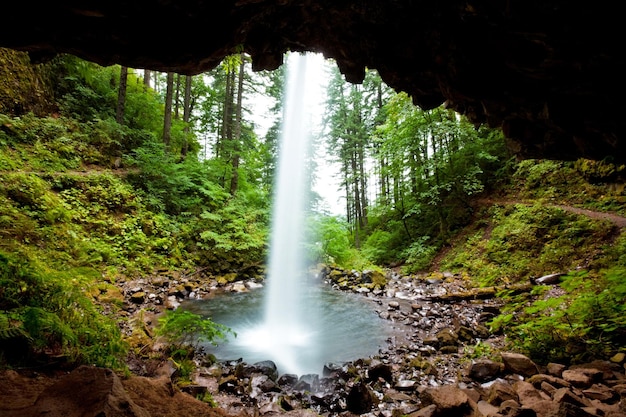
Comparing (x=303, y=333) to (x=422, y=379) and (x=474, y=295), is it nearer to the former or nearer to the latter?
(x=422, y=379)

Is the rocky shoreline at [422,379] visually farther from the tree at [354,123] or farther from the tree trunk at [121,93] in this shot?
the tree at [354,123]

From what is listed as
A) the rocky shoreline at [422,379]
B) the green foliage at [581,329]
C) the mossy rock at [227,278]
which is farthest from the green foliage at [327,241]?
the green foliage at [581,329]

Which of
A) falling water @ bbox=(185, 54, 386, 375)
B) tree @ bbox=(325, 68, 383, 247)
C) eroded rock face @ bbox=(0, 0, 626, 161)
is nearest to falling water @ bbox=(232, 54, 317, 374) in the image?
falling water @ bbox=(185, 54, 386, 375)

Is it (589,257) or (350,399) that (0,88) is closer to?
(350,399)

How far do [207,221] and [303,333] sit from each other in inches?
317

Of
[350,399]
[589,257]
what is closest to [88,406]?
[350,399]

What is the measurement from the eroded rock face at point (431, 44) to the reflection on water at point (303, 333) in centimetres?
546

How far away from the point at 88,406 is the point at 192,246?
11554 millimetres

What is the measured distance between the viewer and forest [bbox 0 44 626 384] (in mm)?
4156

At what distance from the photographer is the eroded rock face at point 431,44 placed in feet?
10.0

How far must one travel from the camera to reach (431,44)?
402cm

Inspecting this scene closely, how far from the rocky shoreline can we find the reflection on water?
61 cm

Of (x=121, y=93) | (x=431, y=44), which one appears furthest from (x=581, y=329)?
(x=121, y=93)

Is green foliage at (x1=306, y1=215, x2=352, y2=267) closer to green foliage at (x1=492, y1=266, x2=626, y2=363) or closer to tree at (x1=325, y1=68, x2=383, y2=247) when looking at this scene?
tree at (x1=325, y1=68, x2=383, y2=247)
